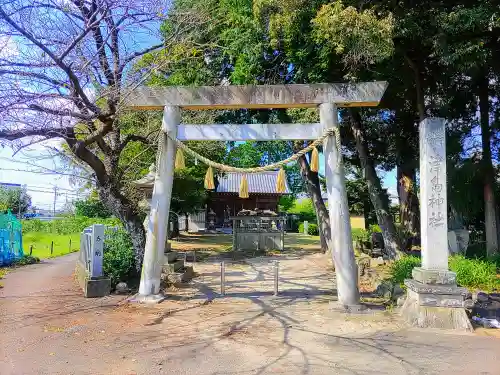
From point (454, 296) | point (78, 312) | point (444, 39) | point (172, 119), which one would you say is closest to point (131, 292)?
point (78, 312)

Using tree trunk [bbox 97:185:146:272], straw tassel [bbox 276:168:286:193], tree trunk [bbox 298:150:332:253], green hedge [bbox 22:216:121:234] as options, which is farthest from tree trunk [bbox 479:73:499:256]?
green hedge [bbox 22:216:121:234]

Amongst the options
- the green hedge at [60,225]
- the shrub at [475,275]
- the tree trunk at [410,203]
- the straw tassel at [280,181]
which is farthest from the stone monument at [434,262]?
the green hedge at [60,225]

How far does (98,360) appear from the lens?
5.22 metres

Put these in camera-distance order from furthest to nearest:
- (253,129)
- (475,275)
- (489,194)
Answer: (489,194) → (475,275) → (253,129)

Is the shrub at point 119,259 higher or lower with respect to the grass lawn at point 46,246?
higher

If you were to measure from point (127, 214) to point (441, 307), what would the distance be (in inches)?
303

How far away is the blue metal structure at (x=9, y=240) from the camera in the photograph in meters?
14.4

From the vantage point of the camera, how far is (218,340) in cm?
610

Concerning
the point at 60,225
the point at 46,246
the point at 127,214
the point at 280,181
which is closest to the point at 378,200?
the point at 280,181

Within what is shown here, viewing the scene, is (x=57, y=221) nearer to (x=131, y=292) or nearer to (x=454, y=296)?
(x=131, y=292)

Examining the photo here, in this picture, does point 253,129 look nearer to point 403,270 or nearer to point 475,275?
point 403,270

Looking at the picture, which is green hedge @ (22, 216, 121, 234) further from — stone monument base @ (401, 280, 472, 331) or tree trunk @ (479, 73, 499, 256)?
stone monument base @ (401, 280, 472, 331)

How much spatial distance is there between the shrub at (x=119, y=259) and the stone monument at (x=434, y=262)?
6.44m

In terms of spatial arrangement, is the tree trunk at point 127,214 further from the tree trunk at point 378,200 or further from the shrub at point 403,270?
the tree trunk at point 378,200
